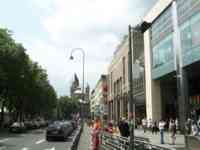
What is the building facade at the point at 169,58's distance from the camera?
108 ft

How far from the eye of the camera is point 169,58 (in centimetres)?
3956

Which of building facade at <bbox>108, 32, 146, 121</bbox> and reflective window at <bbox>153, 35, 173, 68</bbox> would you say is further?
building facade at <bbox>108, 32, 146, 121</bbox>

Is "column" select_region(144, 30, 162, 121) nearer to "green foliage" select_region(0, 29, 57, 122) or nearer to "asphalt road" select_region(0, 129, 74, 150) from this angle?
"green foliage" select_region(0, 29, 57, 122)

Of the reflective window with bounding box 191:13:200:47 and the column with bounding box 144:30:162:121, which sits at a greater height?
the reflective window with bounding box 191:13:200:47

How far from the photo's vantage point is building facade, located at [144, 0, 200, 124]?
33062 mm

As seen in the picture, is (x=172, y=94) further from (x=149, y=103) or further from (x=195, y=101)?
(x=195, y=101)

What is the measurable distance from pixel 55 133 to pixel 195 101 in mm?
15617

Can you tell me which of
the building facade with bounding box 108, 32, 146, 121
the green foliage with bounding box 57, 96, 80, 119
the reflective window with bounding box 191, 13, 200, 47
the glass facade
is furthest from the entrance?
the green foliage with bounding box 57, 96, 80, 119

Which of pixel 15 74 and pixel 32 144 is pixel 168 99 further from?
pixel 32 144

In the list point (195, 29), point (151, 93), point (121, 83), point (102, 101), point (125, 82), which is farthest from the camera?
point (102, 101)

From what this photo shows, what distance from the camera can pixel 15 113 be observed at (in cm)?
7988

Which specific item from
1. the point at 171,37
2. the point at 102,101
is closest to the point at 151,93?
the point at 171,37

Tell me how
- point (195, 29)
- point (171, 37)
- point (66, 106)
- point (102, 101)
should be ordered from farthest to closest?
point (66, 106), point (102, 101), point (171, 37), point (195, 29)

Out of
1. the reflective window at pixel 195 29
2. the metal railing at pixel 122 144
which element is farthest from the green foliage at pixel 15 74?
the metal railing at pixel 122 144
